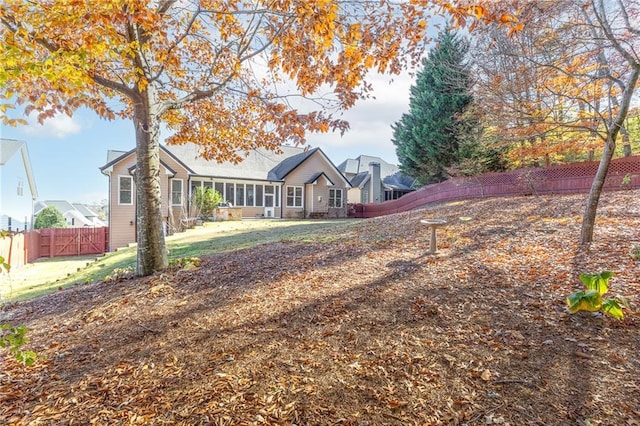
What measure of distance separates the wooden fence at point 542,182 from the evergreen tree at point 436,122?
5.44ft

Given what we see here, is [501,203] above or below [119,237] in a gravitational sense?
above

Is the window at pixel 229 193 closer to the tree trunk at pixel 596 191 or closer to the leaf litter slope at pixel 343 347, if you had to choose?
the leaf litter slope at pixel 343 347

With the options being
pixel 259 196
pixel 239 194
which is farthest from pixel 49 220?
pixel 259 196

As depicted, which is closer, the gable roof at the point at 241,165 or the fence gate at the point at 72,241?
the fence gate at the point at 72,241

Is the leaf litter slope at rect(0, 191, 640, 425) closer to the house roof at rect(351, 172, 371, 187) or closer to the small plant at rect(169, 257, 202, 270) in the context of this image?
the small plant at rect(169, 257, 202, 270)

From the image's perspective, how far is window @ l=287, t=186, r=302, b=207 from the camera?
2470 cm

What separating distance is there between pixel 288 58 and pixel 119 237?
1583 cm

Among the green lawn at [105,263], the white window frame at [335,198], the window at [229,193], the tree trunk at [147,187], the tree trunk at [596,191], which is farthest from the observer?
the white window frame at [335,198]

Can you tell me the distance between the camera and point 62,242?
1691 centimetres

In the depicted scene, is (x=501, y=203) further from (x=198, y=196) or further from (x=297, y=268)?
(x=198, y=196)

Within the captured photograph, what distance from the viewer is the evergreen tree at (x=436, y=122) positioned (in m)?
16.3

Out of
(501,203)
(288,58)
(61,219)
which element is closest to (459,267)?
(288,58)

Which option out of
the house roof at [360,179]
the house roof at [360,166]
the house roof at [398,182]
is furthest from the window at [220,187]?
the house roof at [360,166]

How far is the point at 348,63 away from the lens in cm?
483
